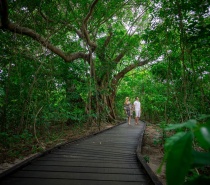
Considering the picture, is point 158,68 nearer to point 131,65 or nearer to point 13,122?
point 13,122

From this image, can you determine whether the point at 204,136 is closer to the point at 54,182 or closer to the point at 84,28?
the point at 54,182

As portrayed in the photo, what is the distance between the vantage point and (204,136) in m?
0.36

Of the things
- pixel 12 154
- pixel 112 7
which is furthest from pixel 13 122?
pixel 112 7

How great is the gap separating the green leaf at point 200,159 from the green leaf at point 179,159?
43mm

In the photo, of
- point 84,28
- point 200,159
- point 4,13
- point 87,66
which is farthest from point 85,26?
point 200,159

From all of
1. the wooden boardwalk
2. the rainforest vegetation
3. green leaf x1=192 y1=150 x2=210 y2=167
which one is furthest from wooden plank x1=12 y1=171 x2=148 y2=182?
green leaf x1=192 y1=150 x2=210 y2=167

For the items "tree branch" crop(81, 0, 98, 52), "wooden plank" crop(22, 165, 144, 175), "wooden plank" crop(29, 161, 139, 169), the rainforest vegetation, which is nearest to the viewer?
the rainforest vegetation

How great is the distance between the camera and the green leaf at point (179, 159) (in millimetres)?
364

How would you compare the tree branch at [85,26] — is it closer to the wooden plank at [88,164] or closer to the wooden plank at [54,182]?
the wooden plank at [88,164]

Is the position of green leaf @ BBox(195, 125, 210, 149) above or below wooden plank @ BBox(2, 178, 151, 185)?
above

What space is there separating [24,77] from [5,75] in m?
0.53

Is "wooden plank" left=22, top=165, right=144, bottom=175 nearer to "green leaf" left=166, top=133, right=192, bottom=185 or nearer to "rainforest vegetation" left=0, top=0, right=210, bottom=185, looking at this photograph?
"rainforest vegetation" left=0, top=0, right=210, bottom=185

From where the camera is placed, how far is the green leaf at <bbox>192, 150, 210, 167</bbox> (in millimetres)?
389

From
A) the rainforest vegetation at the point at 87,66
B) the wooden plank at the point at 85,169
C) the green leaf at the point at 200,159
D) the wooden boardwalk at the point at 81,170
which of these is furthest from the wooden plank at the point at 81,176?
the green leaf at the point at 200,159
